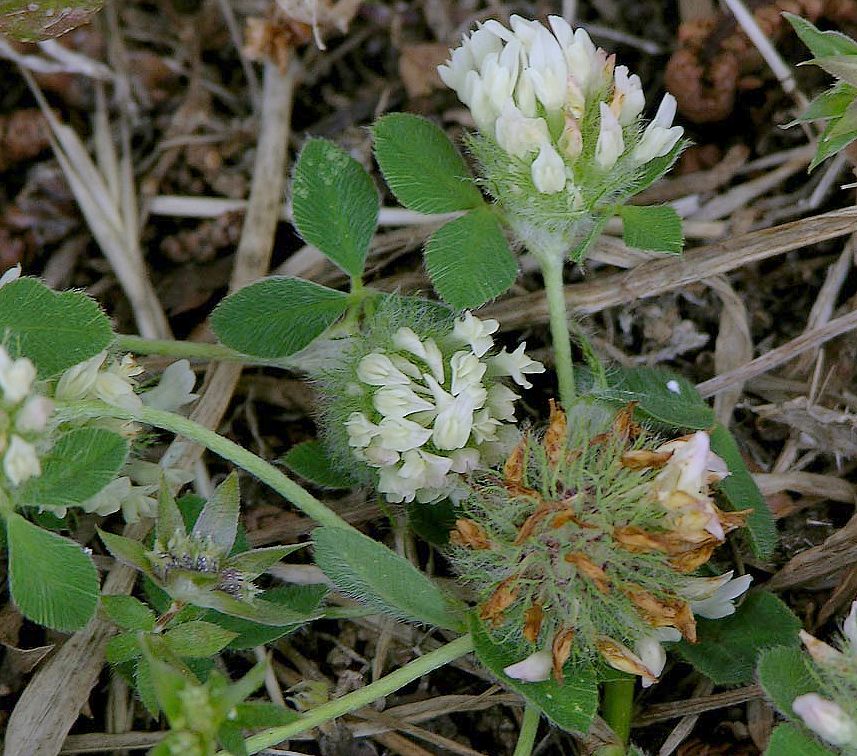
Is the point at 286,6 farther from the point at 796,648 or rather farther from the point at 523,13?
the point at 796,648

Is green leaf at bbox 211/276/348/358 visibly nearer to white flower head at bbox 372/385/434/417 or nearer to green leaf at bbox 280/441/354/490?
green leaf at bbox 280/441/354/490

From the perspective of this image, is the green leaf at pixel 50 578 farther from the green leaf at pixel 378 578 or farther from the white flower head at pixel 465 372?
the white flower head at pixel 465 372

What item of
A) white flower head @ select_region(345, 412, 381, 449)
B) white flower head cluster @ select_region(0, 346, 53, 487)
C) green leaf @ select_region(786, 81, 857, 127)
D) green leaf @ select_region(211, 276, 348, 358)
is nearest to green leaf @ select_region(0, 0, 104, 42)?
green leaf @ select_region(211, 276, 348, 358)

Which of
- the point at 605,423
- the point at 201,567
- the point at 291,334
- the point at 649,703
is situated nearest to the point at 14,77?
the point at 291,334

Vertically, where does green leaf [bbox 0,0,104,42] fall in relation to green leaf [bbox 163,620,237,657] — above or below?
above

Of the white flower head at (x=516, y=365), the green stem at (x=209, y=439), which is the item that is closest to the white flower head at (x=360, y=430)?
the green stem at (x=209, y=439)

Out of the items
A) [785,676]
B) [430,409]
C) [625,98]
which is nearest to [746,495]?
[785,676]

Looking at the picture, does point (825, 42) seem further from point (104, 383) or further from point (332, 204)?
point (104, 383)
